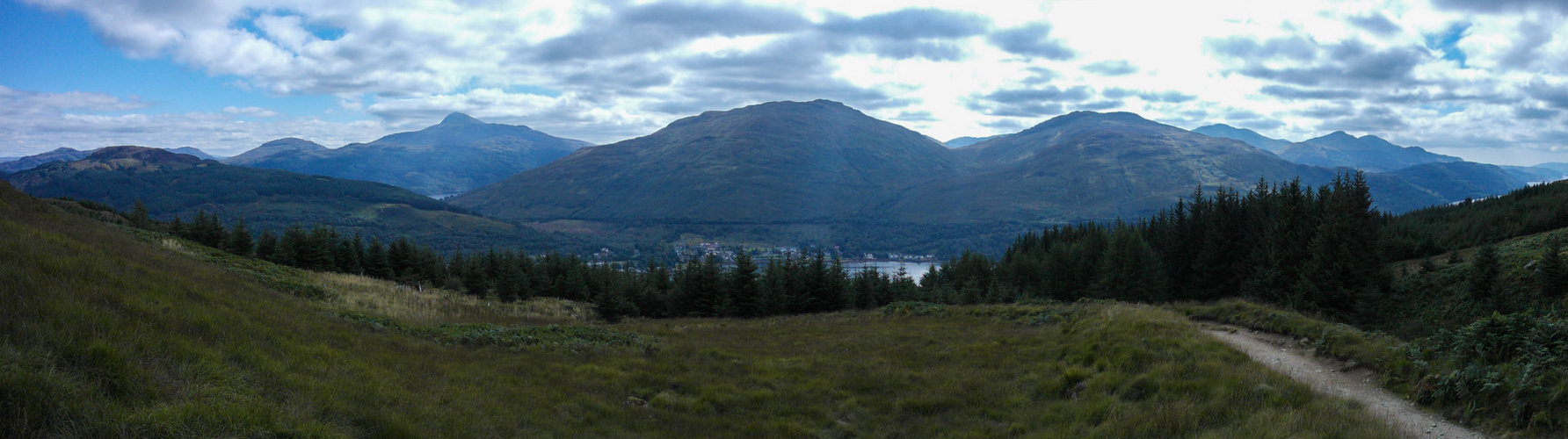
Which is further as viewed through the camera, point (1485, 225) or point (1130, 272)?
point (1485, 225)

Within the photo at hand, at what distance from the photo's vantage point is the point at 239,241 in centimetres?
3981

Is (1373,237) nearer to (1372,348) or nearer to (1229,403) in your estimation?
(1372,348)

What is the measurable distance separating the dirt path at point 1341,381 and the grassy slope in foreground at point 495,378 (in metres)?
0.66

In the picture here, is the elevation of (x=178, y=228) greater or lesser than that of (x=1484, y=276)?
greater

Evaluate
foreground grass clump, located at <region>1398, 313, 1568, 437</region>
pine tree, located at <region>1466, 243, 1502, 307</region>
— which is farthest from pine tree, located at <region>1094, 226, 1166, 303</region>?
foreground grass clump, located at <region>1398, 313, 1568, 437</region>

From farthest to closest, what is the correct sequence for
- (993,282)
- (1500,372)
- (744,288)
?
(993,282)
(744,288)
(1500,372)

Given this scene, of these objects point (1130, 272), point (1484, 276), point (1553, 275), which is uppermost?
point (1553, 275)

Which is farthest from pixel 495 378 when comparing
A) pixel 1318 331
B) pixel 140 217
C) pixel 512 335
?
pixel 140 217

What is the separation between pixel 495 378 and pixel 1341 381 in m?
15.3

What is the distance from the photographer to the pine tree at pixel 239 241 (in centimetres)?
3912

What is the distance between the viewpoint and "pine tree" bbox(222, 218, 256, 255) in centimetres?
3912

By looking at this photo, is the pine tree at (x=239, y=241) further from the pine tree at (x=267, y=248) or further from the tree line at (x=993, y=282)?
the pine tree at (x=267, y=248)

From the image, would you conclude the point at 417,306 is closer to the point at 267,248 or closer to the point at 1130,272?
the point at 267,248

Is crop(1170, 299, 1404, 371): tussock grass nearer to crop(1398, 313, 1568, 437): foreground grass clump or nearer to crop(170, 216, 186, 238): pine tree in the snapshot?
crop(1398, 313, 1568, 437): foreground grass clump
